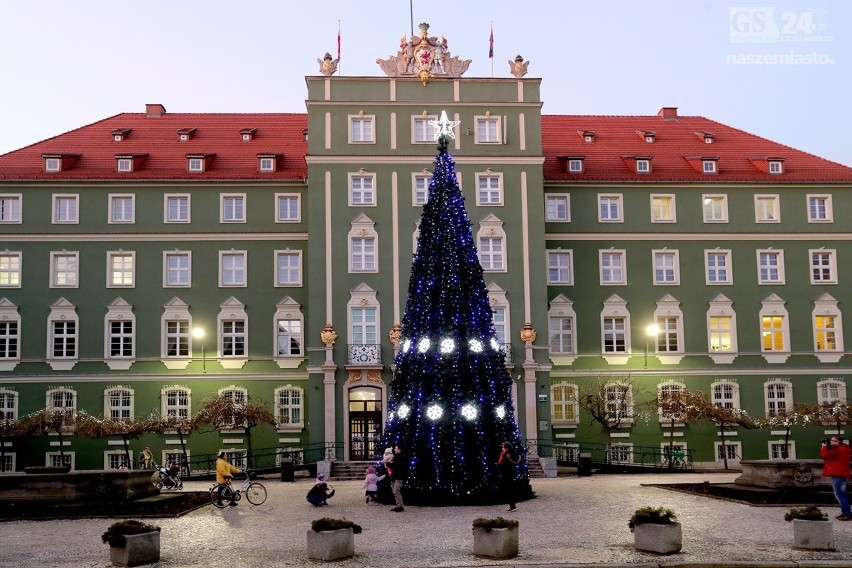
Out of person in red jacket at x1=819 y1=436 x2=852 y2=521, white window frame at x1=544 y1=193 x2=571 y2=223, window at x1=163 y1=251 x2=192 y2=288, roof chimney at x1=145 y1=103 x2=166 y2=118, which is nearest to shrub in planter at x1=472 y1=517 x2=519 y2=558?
person in red jacket at x1=819 y1=436 x2=852 y2=521

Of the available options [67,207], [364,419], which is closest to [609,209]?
[364,419]

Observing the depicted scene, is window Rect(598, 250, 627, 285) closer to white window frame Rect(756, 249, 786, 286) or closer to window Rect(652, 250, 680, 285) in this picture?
window Rect(652, 250, 680, 285)

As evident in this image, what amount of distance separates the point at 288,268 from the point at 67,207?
10581mm

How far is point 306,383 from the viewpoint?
4819 centimetres

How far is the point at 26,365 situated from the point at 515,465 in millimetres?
29342

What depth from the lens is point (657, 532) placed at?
60.5ft

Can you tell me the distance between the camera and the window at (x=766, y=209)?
167ft

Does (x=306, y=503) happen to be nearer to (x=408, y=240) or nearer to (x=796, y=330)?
(x=408, y=240)

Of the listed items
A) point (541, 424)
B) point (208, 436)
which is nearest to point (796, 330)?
point (541, 424)

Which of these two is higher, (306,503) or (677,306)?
(677,306)

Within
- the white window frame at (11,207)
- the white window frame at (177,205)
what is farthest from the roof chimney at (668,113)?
the white window frame at (11,207)

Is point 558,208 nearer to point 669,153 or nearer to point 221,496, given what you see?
point 669,153

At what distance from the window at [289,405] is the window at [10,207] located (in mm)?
14562

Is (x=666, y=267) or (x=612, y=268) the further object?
(x=666, y=267)
